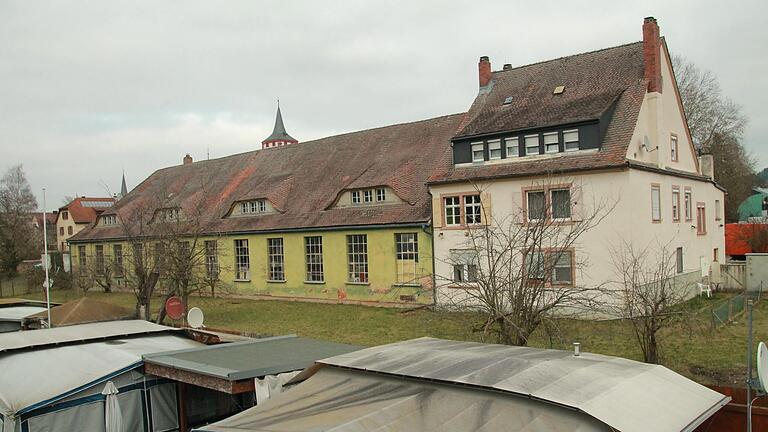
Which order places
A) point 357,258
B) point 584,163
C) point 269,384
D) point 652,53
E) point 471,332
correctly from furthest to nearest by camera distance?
point 357,258, point 652,53, point 584,163, point 471,332, point 269,384

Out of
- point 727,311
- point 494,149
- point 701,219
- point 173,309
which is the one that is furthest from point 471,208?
point 701,219

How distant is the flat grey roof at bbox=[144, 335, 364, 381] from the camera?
10055 millimetres

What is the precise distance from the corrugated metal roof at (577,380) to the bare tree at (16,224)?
53795 mm

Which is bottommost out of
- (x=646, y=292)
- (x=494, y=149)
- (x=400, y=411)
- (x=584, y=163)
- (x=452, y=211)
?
(x=400, y=411)

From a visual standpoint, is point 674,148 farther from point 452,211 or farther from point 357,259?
point 357,259

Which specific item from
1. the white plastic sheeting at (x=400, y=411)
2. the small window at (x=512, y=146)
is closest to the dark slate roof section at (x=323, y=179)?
the small window at (x=512, y=146)

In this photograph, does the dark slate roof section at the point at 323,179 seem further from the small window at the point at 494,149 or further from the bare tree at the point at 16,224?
the bare tree at the point at 16,224

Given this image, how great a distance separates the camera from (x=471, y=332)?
42.9ft

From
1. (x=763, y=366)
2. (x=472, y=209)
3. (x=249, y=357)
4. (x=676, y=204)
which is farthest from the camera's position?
(x=676, y=204)

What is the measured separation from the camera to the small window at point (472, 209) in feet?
82.4

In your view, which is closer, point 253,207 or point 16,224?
point 253,207

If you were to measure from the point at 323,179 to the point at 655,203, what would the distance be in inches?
666

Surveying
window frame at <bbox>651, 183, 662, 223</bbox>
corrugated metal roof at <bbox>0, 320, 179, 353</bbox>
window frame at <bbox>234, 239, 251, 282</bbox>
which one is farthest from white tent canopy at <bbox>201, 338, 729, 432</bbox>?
window frame at <bbox>234, 239, 251, 282</bbox>

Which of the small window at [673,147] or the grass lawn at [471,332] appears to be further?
the small window at [673,147]
